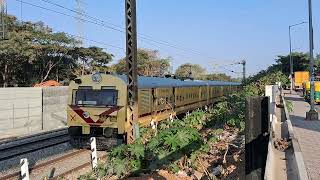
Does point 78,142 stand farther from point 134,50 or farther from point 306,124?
point 306,124

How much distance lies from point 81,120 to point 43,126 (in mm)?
11257

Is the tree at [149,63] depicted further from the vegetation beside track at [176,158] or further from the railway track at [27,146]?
the vegetation beside track at [176,158]

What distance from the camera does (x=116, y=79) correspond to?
16047 millimetres

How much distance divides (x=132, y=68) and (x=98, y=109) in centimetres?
212

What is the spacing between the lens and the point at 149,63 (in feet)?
283

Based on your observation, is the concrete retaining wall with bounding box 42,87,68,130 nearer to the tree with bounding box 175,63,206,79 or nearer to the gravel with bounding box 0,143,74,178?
the gravel with bounding box 0,143,74,178

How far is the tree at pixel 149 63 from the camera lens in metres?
82.6

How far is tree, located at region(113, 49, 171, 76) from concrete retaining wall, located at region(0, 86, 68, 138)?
52391 millimetres

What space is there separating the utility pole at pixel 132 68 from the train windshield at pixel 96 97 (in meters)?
0.63

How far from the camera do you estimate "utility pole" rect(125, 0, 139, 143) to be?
631 inches

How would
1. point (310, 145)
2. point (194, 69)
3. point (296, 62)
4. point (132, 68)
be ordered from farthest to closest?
point (194, 69), point (296, 62), point (132, 68), point (310, 145)

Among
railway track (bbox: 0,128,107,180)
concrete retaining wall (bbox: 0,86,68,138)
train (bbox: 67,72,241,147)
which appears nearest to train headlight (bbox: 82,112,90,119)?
train (bbox: 67,72,241,147)

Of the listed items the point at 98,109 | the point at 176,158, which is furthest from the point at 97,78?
the point at 176,158

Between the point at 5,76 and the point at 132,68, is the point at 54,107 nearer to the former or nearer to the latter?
the point at 132,68
